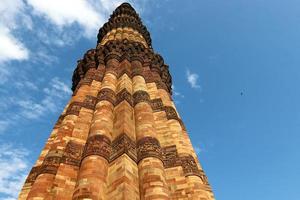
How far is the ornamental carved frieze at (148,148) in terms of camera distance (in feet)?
26.4

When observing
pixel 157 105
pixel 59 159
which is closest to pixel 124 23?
pixel 157 105

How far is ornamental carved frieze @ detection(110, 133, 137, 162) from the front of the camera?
8.00 m

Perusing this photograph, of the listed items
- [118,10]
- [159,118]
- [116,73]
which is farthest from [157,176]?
[118,10]

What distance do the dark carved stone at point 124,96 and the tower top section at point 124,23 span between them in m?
9.92

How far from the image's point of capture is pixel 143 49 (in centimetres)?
1633

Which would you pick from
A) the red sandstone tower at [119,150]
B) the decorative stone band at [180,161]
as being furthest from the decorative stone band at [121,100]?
the decorative stone band at [180,161]

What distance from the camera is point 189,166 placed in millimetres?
8836

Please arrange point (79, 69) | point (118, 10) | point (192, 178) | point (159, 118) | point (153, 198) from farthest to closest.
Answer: point (118, 10)
point (79, 69)
point (159, 118)
point (192, 178)
point (153, 198)

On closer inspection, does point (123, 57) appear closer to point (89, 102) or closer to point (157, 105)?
point (89, 102)

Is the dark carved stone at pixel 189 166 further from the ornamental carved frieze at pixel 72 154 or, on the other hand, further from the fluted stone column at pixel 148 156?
the ornamental carved frieze at pixel 72 154

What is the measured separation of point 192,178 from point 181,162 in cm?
59

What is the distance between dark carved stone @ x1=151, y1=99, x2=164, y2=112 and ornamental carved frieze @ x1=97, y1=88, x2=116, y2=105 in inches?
59.8

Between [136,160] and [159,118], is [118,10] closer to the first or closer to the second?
[159,118]

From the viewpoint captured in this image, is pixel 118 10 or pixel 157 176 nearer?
pixel 157 176
